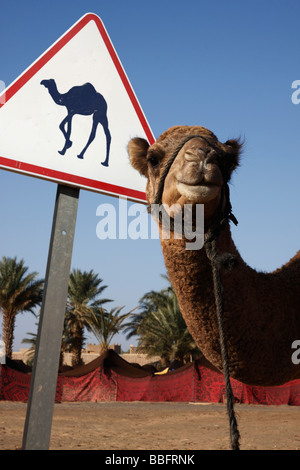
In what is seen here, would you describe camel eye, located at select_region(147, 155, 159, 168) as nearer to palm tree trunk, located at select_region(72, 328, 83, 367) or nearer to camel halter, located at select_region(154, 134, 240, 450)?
camel halter, located at select_region(154, 134, 240, 450)

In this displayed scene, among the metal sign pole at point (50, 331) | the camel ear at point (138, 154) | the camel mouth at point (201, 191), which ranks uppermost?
the camel ear at point (138, 154)

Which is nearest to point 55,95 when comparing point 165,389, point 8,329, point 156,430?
point 156,430

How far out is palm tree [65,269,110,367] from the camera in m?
30.4

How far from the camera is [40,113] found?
270 centimetres

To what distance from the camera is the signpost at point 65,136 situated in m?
2.32

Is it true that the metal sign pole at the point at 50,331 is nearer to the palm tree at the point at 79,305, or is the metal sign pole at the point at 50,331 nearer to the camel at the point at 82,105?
the camel at the point at 82,105

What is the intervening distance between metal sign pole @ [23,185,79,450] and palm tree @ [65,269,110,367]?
28.3 metres

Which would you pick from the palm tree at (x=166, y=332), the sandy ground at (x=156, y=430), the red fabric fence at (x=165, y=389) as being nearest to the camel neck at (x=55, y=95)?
the sandy ground at (x=156, y=430)

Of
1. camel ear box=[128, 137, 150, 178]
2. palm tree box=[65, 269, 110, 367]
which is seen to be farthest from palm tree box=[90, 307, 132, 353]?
camel ear box=[128, 137, 150, 178]

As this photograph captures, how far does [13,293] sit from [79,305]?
14.6ft

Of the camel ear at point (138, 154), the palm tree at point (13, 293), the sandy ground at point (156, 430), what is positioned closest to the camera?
the camel ear at point (138, 154)

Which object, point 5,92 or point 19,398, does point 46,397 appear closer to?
point 5,92

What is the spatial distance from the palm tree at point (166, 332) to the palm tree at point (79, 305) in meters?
3.21
